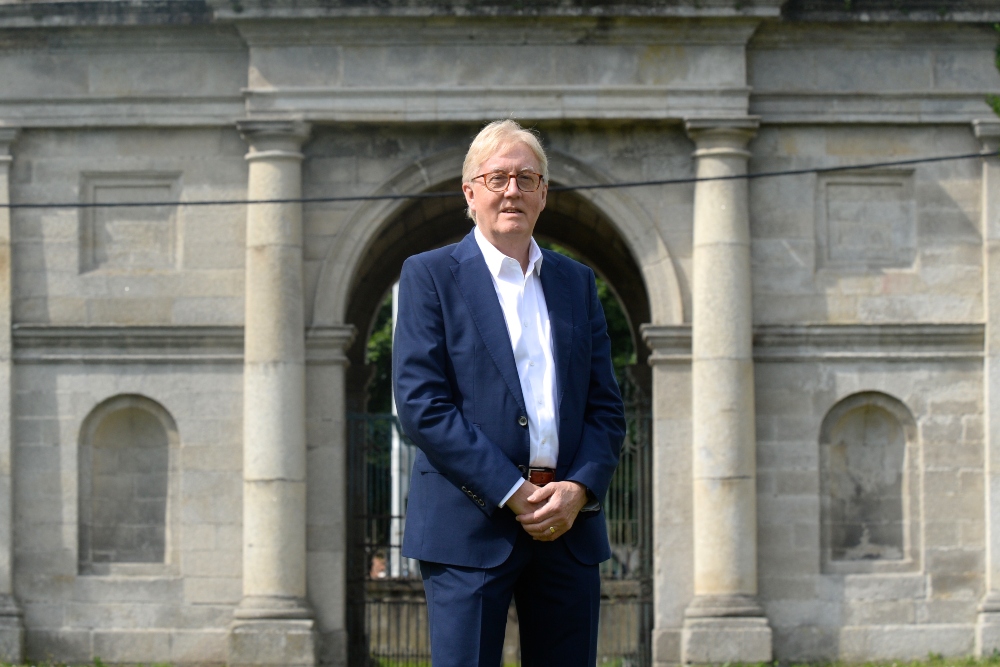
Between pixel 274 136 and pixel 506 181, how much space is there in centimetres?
810

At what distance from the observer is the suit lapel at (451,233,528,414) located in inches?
166

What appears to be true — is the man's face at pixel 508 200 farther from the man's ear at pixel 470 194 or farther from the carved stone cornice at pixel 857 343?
the carved stone cornice at pixel 857 343

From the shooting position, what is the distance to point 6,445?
484 inches

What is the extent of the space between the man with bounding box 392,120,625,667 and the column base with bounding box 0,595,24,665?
8.73 metres

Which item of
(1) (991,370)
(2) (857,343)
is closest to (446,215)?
(2) (857,343)

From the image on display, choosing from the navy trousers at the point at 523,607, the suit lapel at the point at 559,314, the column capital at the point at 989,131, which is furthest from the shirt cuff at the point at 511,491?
the column capital at the point at 989,131

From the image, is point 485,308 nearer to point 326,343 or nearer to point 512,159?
point 512,159

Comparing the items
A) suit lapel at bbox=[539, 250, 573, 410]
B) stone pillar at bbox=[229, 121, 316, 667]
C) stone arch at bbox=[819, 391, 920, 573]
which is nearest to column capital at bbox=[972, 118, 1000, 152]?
stone arch at bbox=[819, 391, 920, 573]

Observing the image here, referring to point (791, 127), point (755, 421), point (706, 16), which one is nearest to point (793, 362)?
point (755, 421)

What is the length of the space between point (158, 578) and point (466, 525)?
28.6 feet

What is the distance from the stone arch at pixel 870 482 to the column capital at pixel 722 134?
2.32 m

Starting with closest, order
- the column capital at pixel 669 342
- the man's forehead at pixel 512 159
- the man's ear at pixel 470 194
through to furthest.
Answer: the man's forehead at pixel 512 159 → the man's ear at pixel 470 194 → the column capital at pixel 669 342

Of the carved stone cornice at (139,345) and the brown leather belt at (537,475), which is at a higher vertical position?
the carved stone cornice at (139,345)

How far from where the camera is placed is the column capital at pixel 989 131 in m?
12.3
